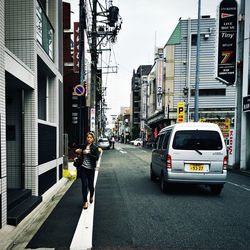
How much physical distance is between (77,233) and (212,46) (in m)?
28.8

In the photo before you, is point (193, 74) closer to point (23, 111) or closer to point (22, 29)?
point (22, 29)

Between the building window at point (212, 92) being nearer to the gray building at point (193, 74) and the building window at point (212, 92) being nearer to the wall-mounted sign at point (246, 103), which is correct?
the gray building at point (193, 74)

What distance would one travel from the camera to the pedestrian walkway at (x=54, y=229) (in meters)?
3.75

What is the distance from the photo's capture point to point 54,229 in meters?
4.38

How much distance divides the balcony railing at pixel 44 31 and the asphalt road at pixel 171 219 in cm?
479

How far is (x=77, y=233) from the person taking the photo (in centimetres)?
416

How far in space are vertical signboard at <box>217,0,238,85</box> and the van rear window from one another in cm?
856

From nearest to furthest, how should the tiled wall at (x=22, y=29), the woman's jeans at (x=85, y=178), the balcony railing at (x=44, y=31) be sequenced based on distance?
the woman's jeans at (x=85, y=178) < the tiled wall at (x=22, y=29) < the balcony railing at (x=44, y=31)

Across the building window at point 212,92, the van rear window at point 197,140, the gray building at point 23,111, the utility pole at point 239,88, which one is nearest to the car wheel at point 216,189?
the van rear window at point 197,140

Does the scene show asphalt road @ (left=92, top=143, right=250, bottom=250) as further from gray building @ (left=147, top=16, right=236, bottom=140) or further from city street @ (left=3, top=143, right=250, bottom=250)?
gray building @ (left=147, top=16, right=236, bottom=140)

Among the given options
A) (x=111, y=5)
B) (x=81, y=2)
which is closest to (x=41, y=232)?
(x=81, y=2)

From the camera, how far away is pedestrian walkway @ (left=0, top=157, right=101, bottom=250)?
375 centimetres

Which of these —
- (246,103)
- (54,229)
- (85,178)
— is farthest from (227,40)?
(54,229)

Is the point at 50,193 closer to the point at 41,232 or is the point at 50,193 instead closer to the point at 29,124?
the point at 29,124
